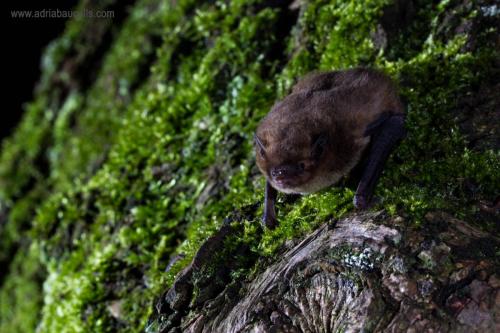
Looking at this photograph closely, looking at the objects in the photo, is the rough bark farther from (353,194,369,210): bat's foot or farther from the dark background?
the dark background

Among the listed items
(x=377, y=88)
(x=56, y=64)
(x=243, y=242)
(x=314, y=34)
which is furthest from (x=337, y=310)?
(x=56, y=64)

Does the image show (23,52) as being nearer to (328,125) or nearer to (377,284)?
(328,125)

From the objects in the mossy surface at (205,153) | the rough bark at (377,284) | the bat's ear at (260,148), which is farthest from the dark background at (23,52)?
the rough bark at (377,284)

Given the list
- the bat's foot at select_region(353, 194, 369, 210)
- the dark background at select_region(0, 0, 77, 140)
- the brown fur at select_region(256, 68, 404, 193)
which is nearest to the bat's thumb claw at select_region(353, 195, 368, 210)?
the bat's foot at select_region(353, 194, 369, 210)

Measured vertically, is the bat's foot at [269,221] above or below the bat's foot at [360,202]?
below

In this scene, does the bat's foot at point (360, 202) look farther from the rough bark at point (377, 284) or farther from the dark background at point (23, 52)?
the dark background at point (23, 52)

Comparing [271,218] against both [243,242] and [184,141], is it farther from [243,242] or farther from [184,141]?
[184,141]
